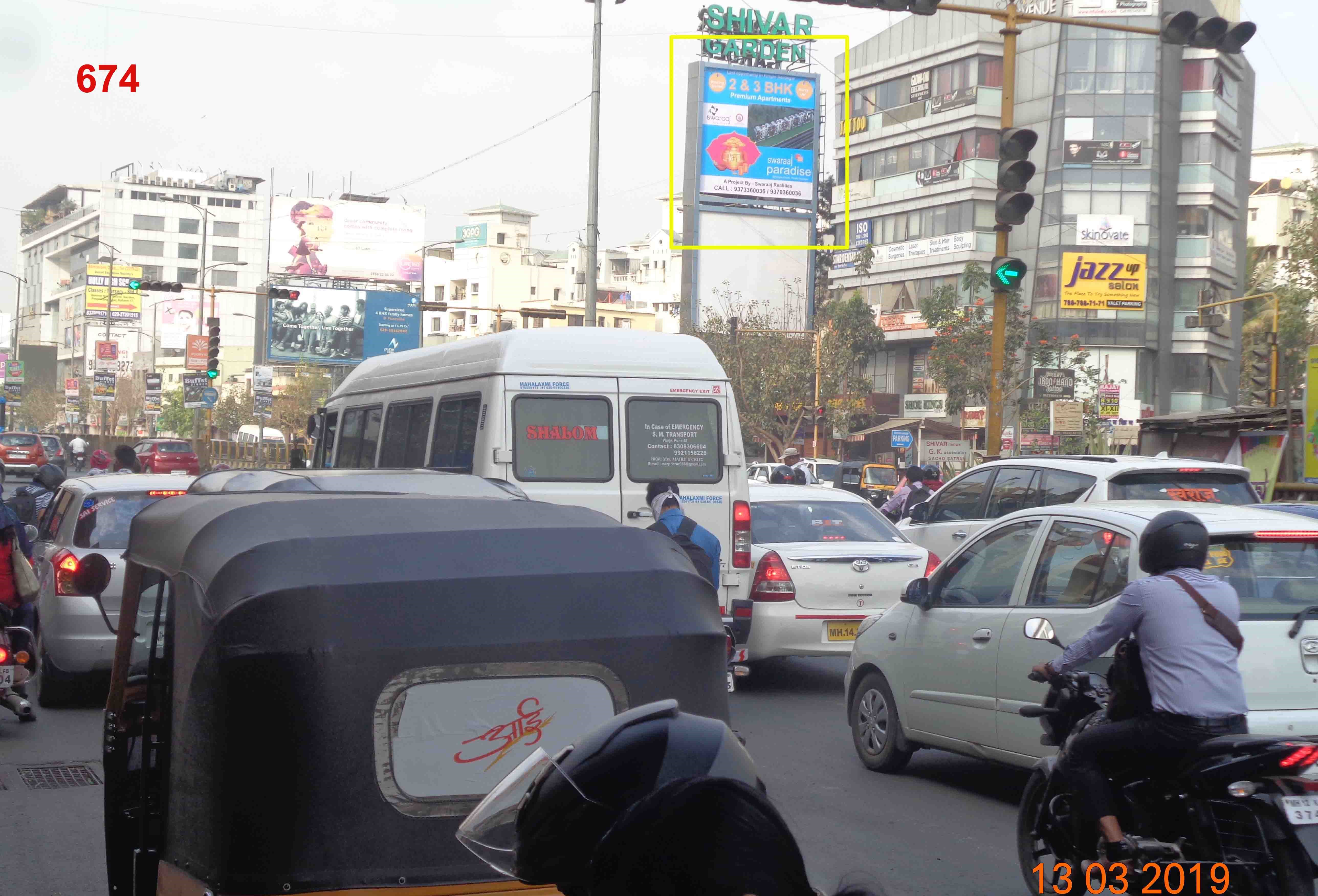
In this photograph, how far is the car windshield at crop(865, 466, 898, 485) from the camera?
3856 centimetres

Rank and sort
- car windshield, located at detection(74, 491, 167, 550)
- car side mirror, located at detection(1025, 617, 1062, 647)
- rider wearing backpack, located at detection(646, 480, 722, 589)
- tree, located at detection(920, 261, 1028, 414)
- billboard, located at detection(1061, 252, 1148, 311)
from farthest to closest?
1. billboard, located at detection(1061, 252, 1148, 311)
2. tree, located at detection(920, 261, 1028, 414)
3. car windshield, located at detection(74, 491, 167, 550)
4. rider wearing backpack, located at detection(646, 480, 722, 589)
5. car side mirror, located at detection(1025, 617, 1062, 647)

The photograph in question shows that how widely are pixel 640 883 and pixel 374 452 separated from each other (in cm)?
1294

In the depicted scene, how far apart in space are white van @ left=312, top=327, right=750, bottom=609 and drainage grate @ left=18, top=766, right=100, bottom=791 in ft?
11.5

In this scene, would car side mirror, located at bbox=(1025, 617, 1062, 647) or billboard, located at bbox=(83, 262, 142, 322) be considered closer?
car side mirror, located at bbox=(1025, 617, 1062, 647)

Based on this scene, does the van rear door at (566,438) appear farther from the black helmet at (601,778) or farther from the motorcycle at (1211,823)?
the black helmet at (601,778)

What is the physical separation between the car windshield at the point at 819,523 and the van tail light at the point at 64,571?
5.05 m

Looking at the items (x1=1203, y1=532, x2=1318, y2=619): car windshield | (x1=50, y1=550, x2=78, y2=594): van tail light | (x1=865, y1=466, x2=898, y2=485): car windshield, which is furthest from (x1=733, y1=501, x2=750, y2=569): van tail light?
(x1=865, y1=466, x2=898, y2=485): car windshield

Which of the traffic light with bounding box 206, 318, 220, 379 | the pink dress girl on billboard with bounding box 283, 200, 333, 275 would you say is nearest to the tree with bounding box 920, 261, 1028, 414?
the traffic light with bounding box 206, 318, 220, 379

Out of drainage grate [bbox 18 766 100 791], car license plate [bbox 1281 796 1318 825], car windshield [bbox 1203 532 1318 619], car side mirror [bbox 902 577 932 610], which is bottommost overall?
drainage grate [bbox 18 766 100 791]

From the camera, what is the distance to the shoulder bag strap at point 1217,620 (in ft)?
15.7

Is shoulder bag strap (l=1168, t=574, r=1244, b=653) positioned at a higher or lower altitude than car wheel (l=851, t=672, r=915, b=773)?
higher

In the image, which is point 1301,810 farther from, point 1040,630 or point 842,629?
point 842,629

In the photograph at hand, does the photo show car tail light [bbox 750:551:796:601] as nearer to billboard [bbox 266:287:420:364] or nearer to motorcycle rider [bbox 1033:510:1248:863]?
motorcycle rider [bbox 1033:510:1248:863]

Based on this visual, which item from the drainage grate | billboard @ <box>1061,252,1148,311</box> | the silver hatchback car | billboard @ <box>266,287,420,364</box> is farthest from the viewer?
billboard @ <box>266,287,420,364</box>
